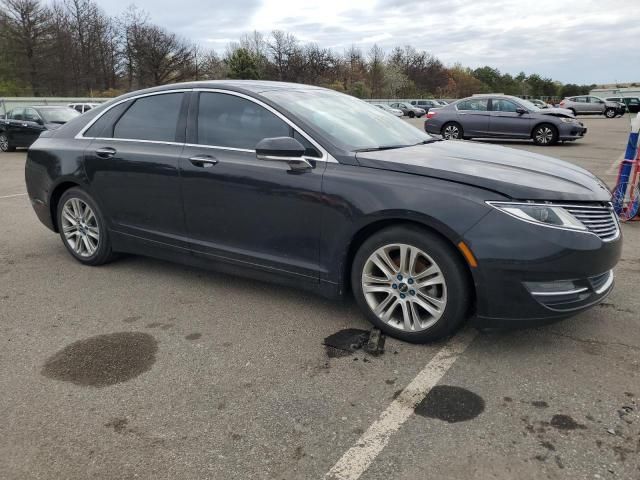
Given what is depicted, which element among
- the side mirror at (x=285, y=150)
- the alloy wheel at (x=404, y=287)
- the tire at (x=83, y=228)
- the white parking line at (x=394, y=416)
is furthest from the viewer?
the tire at (x=83, y=228)

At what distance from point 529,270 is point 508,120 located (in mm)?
14976

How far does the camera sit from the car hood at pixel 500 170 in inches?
123

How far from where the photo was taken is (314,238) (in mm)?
3629

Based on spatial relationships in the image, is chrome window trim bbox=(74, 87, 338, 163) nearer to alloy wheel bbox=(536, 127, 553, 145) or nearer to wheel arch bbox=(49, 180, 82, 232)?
wheel arch bbox=(49, 180, 82, 232)

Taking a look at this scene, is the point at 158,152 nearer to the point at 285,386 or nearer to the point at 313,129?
the point at 313,129

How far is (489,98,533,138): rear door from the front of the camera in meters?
16.6

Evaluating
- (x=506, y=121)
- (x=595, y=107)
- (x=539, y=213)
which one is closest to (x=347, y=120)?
(x=539, y=213)

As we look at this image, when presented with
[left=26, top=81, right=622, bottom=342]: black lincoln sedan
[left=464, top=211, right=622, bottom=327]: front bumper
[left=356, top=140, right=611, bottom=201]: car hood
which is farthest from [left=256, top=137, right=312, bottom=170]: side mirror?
[left=464, top=211, right=622, bottom=327]: front bumper

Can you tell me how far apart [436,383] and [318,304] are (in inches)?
53.6

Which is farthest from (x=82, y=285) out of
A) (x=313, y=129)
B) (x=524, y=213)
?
(x=524, y=213)

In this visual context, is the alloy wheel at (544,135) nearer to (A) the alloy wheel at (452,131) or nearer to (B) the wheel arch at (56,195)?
(A) the alloy wheel at (452,131)

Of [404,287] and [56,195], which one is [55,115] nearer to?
[56,195]

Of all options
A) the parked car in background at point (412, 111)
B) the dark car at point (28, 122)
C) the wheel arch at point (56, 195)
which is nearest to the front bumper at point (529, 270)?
the wheel arch at point (56, 195)

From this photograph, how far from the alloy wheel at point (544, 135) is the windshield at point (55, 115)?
1423 centimetres
